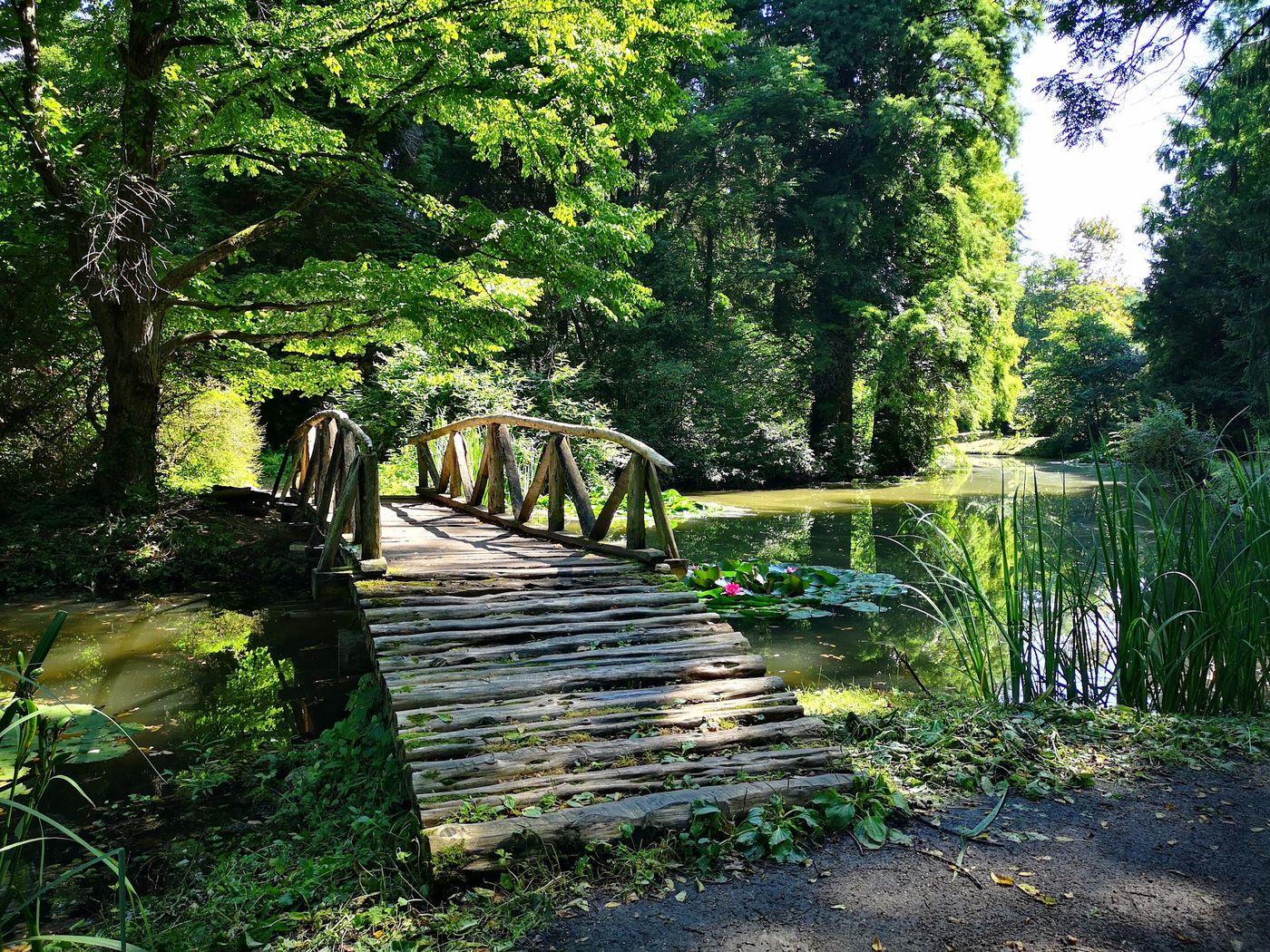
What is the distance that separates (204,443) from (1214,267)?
82.4 ft

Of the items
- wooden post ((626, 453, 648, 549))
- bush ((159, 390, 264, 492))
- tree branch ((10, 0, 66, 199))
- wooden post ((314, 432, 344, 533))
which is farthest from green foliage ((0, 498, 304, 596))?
wooden post ((626, 453, 648, 549))

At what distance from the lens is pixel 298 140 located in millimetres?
9102

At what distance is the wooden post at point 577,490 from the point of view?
6270 millimetres

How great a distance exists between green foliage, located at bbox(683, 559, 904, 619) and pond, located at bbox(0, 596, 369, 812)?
10.6 ft

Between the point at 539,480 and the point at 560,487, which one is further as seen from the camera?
the point at 539,480

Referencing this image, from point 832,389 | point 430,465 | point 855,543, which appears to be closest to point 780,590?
point 855,543

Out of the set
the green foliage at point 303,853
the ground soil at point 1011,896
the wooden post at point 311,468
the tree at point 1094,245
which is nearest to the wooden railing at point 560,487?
the wooden post at point 311,468

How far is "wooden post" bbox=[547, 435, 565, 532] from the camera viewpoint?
21.3 ft

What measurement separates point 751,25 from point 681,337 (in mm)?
10412

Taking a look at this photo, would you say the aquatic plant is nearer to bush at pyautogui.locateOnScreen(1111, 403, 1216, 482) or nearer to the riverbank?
the riverbank

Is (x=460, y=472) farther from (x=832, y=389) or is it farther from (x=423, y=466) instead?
(x=832, y=389)

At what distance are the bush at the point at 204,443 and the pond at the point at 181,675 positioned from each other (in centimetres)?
311

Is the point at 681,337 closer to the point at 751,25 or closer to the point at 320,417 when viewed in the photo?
the point at 751,25

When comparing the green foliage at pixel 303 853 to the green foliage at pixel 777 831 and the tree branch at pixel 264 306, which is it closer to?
the green foliage at pixel 777 831
